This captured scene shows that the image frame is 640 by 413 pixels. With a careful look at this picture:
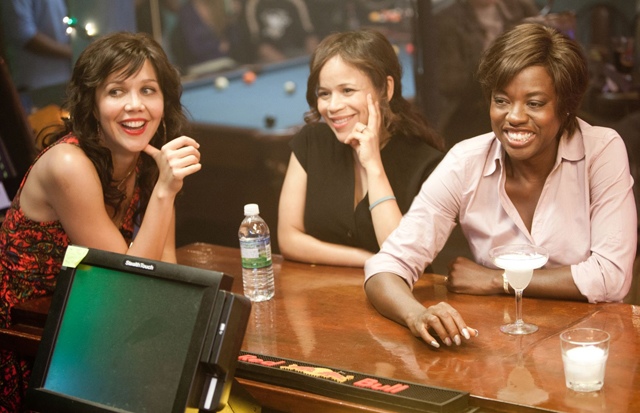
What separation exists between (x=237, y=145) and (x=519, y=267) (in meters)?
2.97

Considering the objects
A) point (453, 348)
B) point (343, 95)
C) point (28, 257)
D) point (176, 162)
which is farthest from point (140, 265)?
point (343, 95)

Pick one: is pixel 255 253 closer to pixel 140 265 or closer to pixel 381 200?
pixel 381 200

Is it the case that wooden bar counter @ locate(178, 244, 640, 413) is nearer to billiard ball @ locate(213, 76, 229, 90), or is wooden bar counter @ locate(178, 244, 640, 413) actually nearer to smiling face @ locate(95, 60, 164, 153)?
smiling face @ locate(95, 60, 164, 153)

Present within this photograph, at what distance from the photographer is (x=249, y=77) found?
470 centimetres

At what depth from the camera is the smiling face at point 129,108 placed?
2619 mm

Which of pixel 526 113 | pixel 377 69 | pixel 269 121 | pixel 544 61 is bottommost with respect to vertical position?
pixel 526 113

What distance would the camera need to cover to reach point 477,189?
2.44 m

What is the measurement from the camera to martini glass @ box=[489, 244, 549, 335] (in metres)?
2.01

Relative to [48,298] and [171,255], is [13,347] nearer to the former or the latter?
[48,298]

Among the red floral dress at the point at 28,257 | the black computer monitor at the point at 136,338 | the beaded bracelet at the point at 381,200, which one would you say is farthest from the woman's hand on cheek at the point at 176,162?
the black computer monitor at the point at 136,338

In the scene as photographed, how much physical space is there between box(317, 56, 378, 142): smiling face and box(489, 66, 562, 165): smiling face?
2.32ft

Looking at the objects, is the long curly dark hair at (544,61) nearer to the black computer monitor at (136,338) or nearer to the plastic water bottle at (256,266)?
the plastic water bottle at (256,266)

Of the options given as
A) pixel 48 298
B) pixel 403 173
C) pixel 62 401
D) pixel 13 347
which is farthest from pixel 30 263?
pixel 403 173

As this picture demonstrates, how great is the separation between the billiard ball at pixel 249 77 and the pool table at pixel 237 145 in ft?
0.06
